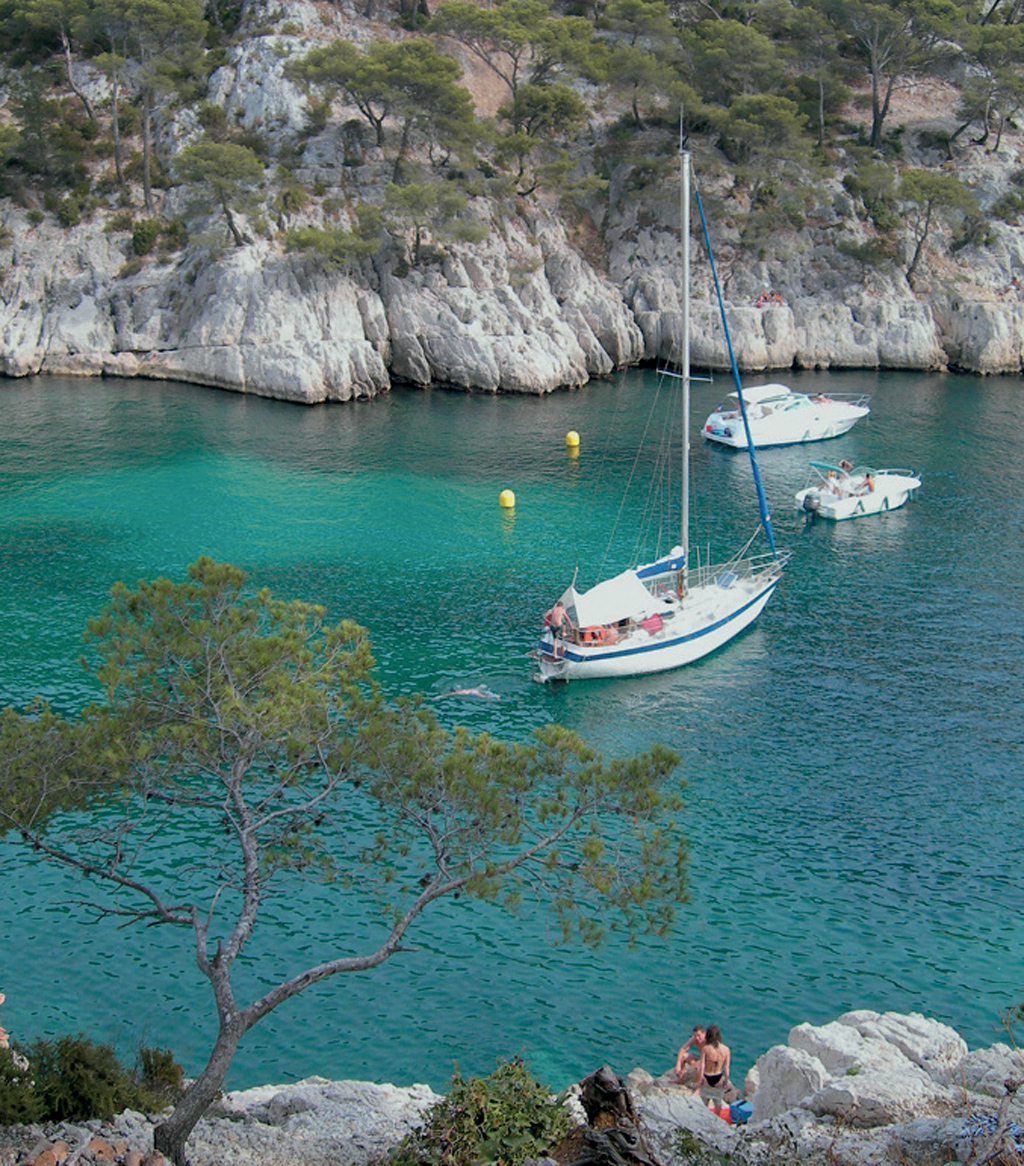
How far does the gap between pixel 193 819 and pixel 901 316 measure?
73.6 metres

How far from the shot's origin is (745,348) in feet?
277

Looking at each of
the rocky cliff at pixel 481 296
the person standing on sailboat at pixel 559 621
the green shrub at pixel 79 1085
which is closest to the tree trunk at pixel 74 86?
the rocky cliff at pixel 481 296

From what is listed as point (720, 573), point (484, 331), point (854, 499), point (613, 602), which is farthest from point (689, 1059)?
point (484, 331)

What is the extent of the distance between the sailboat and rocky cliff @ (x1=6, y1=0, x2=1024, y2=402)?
125 ft

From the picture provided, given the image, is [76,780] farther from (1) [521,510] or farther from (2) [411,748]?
(1) [521,510]

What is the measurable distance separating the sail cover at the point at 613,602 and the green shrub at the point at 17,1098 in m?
23.9

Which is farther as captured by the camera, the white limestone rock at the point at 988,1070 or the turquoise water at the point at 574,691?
the turquoise water at the point at 574,691

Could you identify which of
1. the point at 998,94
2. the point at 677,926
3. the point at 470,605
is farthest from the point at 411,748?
the point at 998,94

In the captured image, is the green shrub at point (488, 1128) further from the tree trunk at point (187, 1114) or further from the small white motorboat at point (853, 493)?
the small white motorboat at point (853, 493)

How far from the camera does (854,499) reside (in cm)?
5412

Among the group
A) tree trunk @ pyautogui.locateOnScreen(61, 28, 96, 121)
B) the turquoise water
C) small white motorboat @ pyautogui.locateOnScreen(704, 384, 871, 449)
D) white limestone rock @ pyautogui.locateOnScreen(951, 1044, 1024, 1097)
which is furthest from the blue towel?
tree trunk @ pyautogui.locateOnScreen(61, 28, 96, 121)

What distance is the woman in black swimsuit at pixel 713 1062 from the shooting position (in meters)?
20.1

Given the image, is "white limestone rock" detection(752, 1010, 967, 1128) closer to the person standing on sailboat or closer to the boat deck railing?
the person standing on sailboat

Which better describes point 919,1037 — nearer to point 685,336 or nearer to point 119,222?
point 685,336
